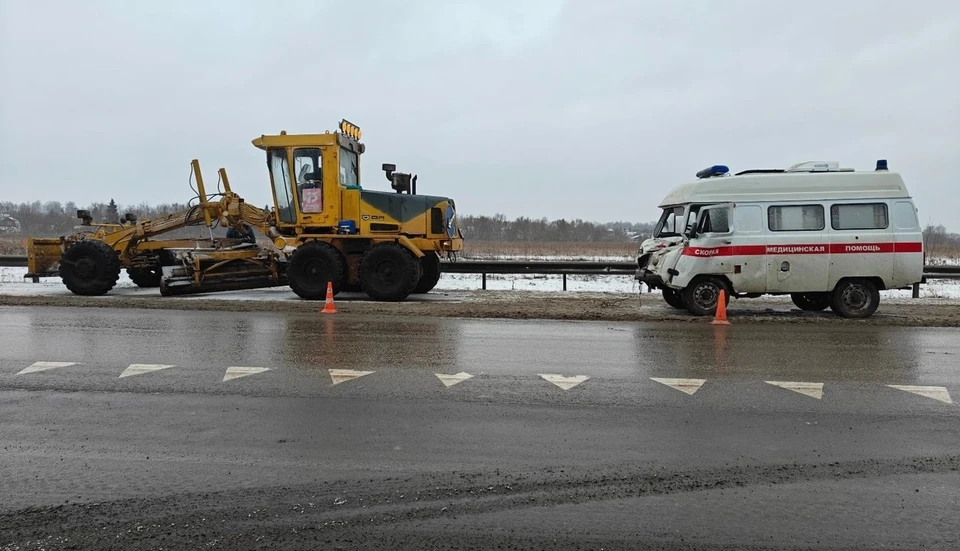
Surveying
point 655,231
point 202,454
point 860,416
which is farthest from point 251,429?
point 655,231

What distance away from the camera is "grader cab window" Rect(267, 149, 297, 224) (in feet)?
51.5

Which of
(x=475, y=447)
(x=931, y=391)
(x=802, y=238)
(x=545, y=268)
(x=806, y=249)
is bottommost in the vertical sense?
(x=931, y=391)

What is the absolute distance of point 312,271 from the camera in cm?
1541

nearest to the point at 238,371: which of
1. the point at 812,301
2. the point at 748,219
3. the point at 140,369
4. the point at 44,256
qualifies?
the point at 140,369

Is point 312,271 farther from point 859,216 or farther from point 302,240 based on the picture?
point 859,216

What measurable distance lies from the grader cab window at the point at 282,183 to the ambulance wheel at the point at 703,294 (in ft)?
29.3

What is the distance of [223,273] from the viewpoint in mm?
16344

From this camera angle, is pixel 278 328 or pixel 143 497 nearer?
pixel 143 497

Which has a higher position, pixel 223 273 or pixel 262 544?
pixel 223 273

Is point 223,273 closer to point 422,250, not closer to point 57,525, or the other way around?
point 422,250

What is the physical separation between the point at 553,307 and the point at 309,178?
6.39 meters

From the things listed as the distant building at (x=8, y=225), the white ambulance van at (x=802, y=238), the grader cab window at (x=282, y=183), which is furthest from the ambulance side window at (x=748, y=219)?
the distant building at (x=8, y=225)

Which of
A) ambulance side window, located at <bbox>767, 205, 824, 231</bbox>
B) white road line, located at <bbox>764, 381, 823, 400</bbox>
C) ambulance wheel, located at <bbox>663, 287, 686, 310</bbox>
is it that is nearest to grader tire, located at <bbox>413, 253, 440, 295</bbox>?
ambulance wheel, located at <bbox>663, 287, 686, 310</bbox>

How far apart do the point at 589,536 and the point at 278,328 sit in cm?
788
